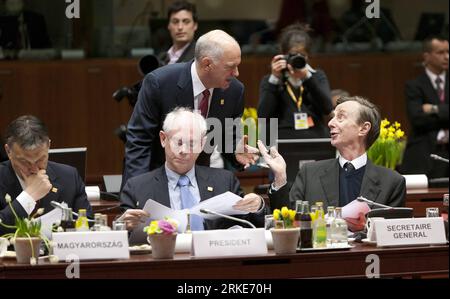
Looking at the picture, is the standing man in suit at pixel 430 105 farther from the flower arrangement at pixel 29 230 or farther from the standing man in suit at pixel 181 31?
the flower arrangement at pixel 29 230

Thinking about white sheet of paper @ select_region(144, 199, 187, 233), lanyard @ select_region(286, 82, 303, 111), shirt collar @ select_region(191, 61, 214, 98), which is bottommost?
white sheet of paper @ select_region(144, 199, 187, 233)

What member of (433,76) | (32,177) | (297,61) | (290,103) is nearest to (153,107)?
(32,177)

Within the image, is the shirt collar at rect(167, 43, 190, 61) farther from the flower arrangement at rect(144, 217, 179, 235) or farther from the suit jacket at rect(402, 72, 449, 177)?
the flower arrangement at rect(144, 217, 179, 235)

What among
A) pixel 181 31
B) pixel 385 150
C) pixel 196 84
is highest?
pixel 181 31

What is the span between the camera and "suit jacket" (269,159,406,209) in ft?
16.8

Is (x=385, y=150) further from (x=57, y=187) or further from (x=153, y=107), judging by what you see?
(x=57, y=187)

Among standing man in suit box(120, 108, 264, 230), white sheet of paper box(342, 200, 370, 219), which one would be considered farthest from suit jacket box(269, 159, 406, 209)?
standing man in suit box(120, 108, 264, 230)

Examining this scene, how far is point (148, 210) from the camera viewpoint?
4.62 metres

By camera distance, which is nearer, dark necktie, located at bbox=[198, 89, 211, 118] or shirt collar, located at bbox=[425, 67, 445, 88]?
dark necktie, located at bbox=[198, 89, 211, 118]

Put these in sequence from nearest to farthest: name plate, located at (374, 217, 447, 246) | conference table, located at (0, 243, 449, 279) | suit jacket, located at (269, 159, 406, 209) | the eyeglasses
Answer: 1. conference table, located at (0, 243, 449, 279)
2. name plate, located at (374, 217, 447, 246)
3. the eyeglasses
4. suit jacket, located at (269, 159, 406, 209)

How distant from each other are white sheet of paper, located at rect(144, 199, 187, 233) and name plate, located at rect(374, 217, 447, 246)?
2.58 feet

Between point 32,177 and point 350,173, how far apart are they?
145 centimetres

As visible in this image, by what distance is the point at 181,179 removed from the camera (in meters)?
4.98

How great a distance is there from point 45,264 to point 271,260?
86 cm
